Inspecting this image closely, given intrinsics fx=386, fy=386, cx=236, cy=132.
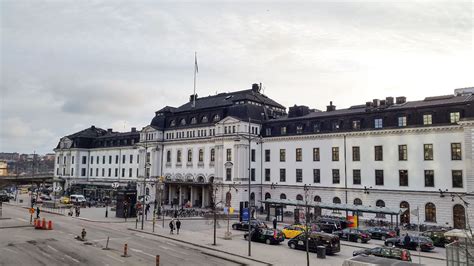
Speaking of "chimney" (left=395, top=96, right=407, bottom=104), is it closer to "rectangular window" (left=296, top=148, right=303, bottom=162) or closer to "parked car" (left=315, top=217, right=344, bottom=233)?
"rectangular window" (left=296, top=148, right=303, bottom=162)

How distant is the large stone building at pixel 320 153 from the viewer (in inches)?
1870

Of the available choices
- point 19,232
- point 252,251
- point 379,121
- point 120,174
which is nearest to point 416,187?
point 379,121

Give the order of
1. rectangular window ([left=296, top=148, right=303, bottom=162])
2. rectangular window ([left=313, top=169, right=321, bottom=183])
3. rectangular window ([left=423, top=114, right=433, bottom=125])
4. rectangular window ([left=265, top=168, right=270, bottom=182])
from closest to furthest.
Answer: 1. rectangular window ([left=423, top=114, right=433, bottom=125])
2. rectangular window ([left=313, top=169, right=321, bottom=183])
3. rectangular window ([left=296, top=148, right=303, bottom=162])
4. rectangular window ([left=265, top=168, right=270, bottom=182])

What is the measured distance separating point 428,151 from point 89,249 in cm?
4110

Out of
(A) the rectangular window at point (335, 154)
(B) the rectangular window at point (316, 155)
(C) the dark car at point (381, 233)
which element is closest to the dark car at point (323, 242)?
(C) the dark car at point (381, 233)

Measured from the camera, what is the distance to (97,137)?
114875mm

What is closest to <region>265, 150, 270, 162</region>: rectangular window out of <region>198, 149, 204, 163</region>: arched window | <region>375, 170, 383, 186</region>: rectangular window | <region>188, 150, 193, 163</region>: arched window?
<region>198, 149, 204, 163</region>: arched window

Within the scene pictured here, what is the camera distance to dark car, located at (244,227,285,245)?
36.1 meters

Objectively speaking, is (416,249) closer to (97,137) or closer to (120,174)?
(120,174)

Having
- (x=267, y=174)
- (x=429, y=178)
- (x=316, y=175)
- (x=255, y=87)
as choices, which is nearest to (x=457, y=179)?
(x=429, y=178)

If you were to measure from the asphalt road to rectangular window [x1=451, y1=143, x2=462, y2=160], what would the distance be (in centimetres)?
3355

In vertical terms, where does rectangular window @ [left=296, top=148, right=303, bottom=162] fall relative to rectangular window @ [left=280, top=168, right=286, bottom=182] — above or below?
above

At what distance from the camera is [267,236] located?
3638 cm

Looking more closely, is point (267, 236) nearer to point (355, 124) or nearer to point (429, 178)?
point (429, 178)
